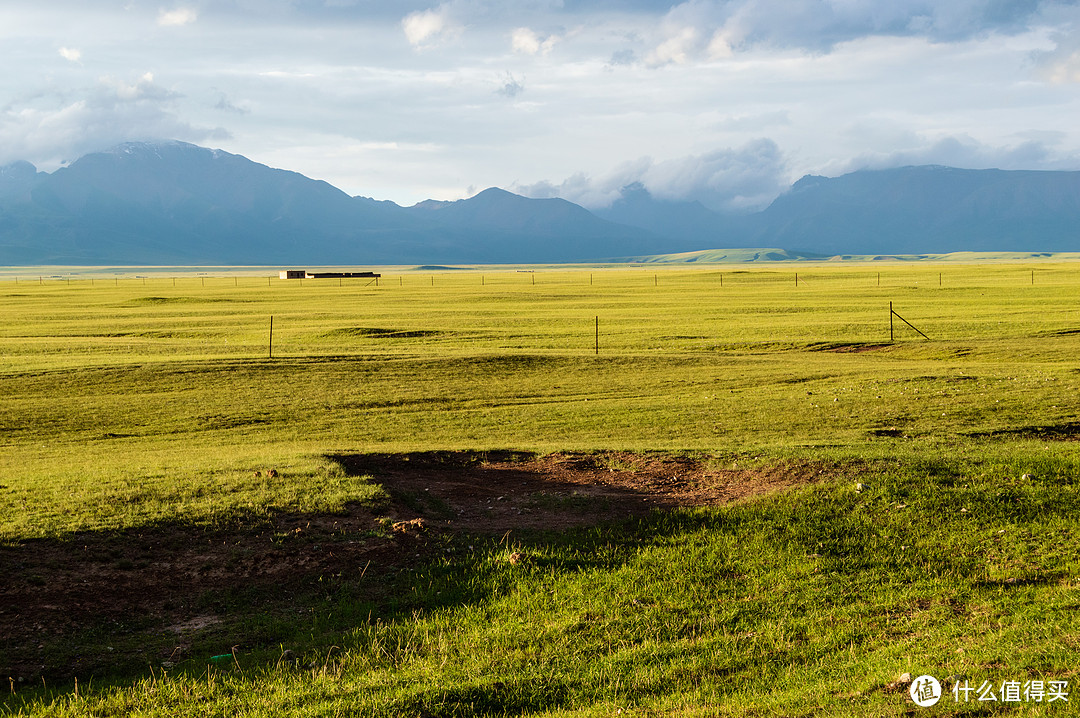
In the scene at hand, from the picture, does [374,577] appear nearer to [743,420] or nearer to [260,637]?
[260,637]

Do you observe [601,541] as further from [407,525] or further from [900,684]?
[900,684]

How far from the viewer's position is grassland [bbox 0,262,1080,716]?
880 centimetres

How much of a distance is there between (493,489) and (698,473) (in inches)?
152

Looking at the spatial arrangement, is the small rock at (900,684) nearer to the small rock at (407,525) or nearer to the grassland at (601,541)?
the grassland at (601,541)

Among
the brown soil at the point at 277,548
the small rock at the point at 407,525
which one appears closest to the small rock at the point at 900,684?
the brown soil at the point at 277,548

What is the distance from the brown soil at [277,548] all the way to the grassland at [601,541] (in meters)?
0.14

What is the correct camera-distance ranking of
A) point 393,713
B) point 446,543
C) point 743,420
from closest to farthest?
point 393,713, point 446,543, point 743,420

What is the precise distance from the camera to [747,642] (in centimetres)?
970

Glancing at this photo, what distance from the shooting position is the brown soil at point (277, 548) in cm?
1042

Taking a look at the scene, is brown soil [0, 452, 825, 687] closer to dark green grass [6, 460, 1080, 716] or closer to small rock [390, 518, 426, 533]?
small rock [390, 518, 426, 533]

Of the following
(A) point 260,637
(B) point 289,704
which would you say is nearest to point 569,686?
(B) point 289,704

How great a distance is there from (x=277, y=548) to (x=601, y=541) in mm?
4622

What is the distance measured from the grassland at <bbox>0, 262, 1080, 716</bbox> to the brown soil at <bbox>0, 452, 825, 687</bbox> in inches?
5.3

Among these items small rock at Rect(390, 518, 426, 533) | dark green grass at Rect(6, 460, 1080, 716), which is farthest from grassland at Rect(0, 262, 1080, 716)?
small rock at Rect(390, 518, 426, 533)
